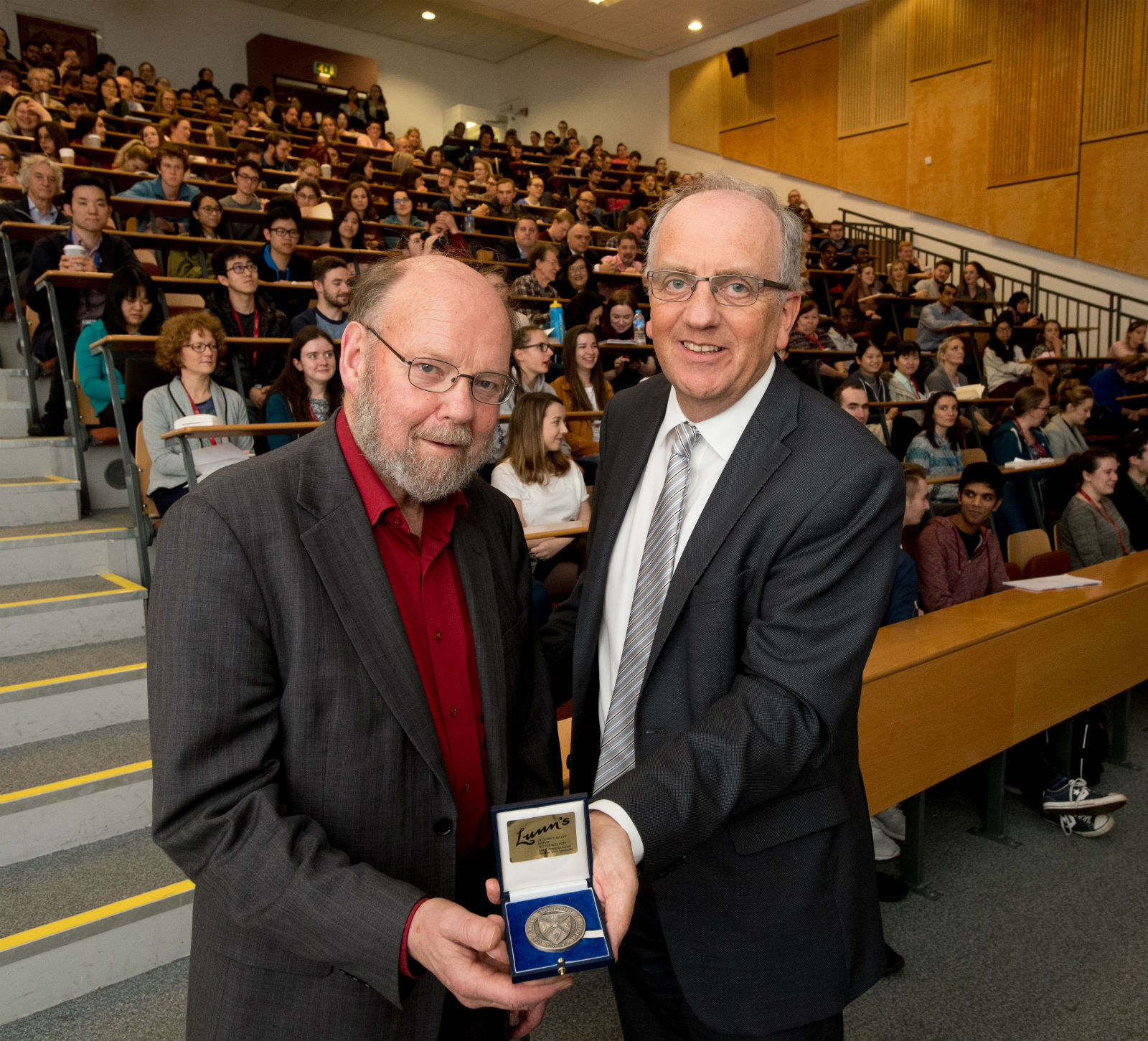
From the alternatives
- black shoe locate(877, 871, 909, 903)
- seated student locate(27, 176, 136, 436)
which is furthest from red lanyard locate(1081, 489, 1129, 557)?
seated student locate(27, 176, 136, 436)

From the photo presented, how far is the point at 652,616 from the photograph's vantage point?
3.72ft

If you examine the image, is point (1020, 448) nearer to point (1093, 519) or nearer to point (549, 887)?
point (1093, 519)

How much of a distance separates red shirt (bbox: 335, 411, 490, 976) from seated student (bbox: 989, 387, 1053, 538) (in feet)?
16.4

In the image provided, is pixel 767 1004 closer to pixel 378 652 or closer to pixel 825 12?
pixel 378 652

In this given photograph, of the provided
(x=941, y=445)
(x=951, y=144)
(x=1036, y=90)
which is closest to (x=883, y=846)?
(x=941, y=445)

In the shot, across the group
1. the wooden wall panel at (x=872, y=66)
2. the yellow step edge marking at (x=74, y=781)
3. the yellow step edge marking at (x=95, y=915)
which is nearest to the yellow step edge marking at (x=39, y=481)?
the yellow step edge marking at (x=74, y=781)

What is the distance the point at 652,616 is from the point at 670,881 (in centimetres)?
35

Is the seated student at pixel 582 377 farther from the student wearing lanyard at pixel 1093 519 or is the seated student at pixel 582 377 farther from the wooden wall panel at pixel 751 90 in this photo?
the wooden wall panel at pixel 751 90

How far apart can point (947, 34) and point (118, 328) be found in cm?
1144

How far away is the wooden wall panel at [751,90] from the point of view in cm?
1309

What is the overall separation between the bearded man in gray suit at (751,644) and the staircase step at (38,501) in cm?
321

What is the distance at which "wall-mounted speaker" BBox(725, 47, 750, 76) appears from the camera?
1312 cm

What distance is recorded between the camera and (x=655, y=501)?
1234 mm

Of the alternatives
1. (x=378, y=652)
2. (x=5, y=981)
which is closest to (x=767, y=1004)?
(x=378, y=652)
